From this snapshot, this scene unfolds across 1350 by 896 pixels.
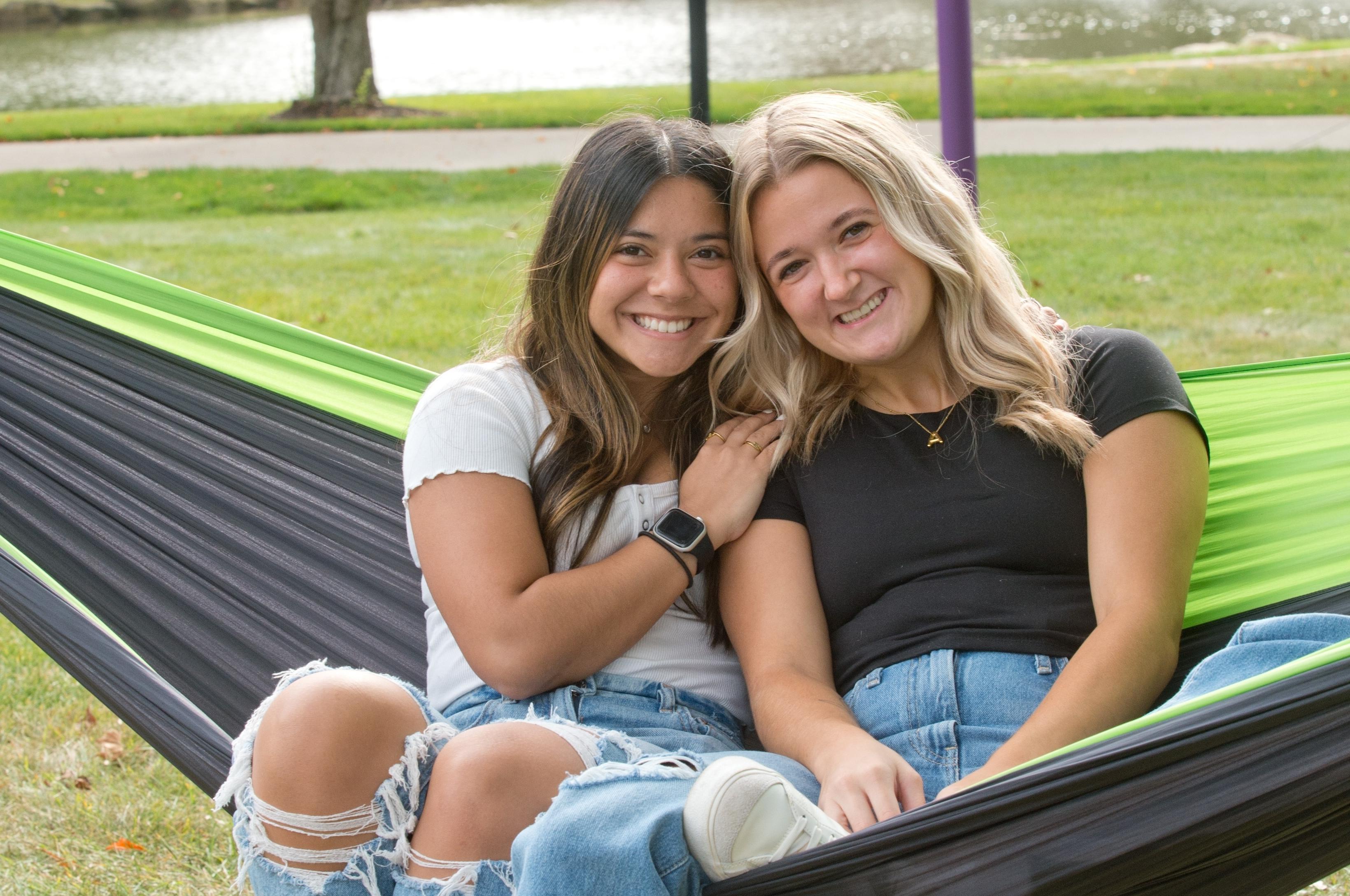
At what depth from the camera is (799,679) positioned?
1647 mm

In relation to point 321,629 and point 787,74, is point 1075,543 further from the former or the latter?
point 787,74

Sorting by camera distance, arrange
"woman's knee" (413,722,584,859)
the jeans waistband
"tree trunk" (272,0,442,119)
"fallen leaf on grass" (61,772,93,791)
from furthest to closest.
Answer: "tree trunk" (272,0,442,119) → "fallen leaf on grass" (61,772,93,791) → the jeans waistband → "woman's knee" (413,722,584,859)

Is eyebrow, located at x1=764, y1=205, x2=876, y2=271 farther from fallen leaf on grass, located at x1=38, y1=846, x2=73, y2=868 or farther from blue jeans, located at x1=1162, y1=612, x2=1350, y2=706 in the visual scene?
fallen leaf on grass, located at x1=38, y1=846, x2=73, y2=868

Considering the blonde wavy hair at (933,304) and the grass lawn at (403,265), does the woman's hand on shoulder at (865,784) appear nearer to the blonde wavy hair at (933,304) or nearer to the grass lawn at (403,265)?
the blonde wavy hair at (933,304)

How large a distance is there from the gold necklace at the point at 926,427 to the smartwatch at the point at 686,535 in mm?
328

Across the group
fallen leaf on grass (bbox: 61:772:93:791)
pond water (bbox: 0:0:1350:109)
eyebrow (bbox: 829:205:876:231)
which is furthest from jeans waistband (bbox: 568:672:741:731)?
pond water (bbox: 0:0:1350:109)

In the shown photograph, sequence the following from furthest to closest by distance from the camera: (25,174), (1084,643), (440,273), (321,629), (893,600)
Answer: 1. (25,174)
2. (440,273)
3. (321,629)
4. (893,600)
5. (1084,643)

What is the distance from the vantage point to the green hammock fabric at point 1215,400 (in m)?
1.91

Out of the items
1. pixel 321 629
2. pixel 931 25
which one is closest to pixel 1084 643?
pixel 321 629

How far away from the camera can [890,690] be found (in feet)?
5.39

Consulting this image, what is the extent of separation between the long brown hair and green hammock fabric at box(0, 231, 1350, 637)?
614mm

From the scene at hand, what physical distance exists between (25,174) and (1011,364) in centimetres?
810

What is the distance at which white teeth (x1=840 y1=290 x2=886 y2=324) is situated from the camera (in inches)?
68.6

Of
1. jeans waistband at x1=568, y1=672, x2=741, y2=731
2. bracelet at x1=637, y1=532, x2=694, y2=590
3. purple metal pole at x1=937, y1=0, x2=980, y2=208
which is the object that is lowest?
jeans waistband at x1=568, y1=672, x2=741, y2=731
